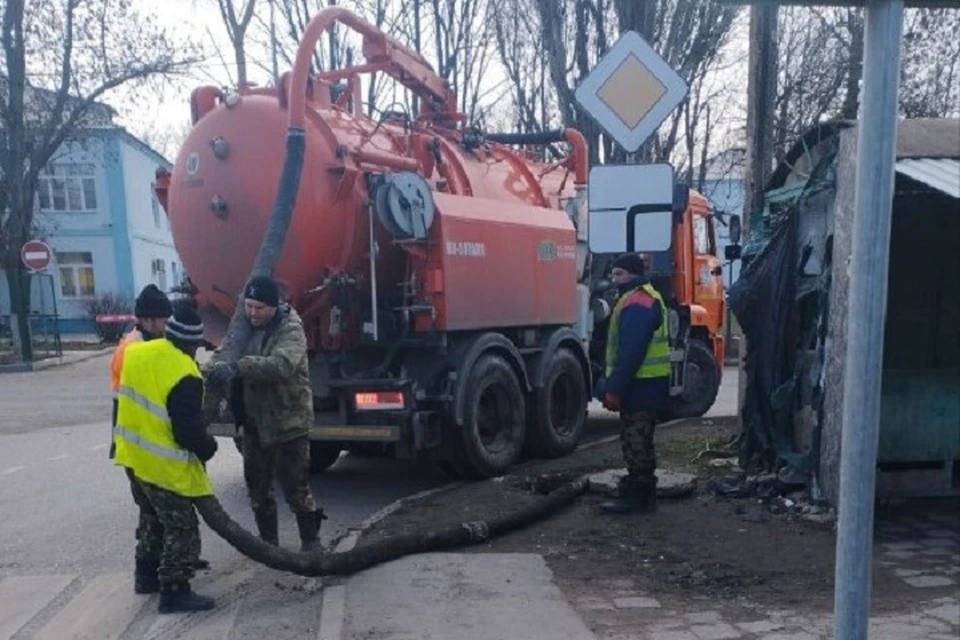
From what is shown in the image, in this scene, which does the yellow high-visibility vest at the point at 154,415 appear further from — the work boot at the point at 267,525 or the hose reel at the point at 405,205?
the hose reel at the point at 405,205

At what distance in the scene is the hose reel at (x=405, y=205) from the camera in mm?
6387

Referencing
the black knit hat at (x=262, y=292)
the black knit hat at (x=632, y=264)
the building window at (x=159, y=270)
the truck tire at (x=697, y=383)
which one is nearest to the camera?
the black knit hat at (x=262, y=292)

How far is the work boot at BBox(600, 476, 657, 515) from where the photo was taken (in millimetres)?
5953

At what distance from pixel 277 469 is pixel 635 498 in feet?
8.17

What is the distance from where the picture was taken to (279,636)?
4082 mm

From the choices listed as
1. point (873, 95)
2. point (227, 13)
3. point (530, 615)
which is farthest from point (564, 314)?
point (227, 13)

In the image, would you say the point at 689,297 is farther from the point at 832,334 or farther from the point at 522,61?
the point at 522,61

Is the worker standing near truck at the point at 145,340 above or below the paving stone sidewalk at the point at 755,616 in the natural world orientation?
above

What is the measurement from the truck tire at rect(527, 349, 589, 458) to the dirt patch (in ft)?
3.19

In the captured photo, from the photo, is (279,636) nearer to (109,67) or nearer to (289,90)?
(289,90)

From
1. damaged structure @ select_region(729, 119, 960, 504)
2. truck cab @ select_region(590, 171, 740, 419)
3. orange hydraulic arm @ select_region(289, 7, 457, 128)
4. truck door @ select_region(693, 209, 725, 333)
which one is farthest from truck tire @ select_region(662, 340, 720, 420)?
orange hydraulic arm @ select_region(289, 7, 457, 128)

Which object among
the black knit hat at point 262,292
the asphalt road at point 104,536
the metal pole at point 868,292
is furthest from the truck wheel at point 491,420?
the metal pole at point 868,292

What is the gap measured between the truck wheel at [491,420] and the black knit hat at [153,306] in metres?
2.79

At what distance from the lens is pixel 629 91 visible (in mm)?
5258
